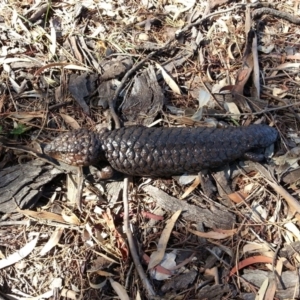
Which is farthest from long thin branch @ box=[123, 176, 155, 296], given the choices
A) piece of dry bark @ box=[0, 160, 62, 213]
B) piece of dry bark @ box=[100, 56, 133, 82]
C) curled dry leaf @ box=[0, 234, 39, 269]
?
piece of dry bark @ box=[100, 56, 133, 82]

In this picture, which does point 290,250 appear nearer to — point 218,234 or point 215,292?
point 218,234

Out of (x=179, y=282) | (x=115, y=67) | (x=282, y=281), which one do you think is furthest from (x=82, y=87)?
(x=282, y=281)

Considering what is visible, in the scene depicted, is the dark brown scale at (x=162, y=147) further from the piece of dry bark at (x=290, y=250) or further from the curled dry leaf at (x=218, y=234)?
the piece of dry bark at (x=290, y=250)

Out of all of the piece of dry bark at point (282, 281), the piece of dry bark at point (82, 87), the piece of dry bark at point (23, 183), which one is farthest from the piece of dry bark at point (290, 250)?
the piece of dry bark at point (82, 87)

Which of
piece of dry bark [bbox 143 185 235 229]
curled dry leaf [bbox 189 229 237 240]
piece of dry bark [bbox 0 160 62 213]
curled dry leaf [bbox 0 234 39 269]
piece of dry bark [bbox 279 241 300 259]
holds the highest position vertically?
piece of dry bark [bbox 0 160 62 213]

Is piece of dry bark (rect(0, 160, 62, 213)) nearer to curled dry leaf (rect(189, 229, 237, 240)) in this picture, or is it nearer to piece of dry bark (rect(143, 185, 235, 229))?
piece of dry bark (rect(143, 185, 235, 229))

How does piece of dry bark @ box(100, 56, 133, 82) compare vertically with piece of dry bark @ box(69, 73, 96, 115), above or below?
above

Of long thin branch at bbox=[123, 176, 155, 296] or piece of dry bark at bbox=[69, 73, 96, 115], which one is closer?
long thin branch at bbox=[123, 176, 155, 296]
